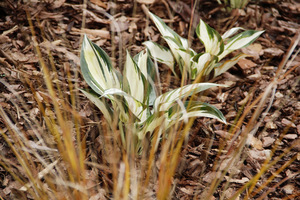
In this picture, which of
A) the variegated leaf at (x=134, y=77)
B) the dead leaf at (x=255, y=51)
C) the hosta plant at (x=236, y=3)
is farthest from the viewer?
the hosta plant at (x=236, y=3)

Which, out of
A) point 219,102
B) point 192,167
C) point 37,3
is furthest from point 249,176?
point 37,3

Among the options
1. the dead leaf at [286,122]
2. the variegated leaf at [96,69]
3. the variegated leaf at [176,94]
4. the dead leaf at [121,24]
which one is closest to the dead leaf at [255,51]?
the dead leaf at [286,122]

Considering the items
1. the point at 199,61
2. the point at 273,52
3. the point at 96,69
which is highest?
the point at 96,69

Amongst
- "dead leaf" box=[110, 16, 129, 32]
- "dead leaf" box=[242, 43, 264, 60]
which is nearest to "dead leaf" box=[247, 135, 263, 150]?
"dead leaf" box=[242, 43, 264, 60]

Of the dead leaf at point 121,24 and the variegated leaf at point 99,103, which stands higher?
the dead leaf at point 121,24

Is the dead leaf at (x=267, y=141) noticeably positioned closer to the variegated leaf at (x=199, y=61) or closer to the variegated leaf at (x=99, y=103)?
the variegated leaf at (x=199, y=61)

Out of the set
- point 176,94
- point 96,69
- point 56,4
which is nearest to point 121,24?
point 56,4

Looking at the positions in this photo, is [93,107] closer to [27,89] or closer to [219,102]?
[27,89]

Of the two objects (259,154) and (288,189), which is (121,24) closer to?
(259,154)

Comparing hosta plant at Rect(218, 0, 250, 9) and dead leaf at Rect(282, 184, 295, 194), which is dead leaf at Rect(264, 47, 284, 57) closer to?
hosta plant at Rect(218, 0, 250, 9)

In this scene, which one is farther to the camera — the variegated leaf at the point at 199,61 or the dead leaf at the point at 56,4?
the dead leaf at the point at 56,4
